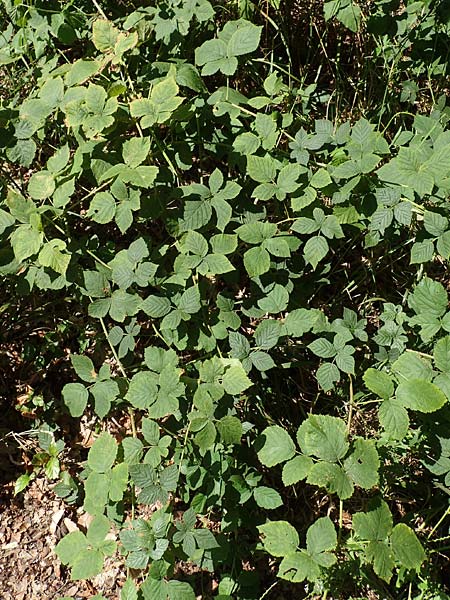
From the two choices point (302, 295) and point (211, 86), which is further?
point (211, 86)

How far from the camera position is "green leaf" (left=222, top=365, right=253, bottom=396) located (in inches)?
75.2

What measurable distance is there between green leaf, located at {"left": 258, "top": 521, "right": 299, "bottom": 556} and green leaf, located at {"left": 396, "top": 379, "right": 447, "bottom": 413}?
44 cm

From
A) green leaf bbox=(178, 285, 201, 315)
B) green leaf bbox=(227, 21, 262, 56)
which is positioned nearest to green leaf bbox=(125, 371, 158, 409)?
green leaf bbox=(178, 285, 201, 315)

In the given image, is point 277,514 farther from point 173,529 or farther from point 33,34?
point 33,34

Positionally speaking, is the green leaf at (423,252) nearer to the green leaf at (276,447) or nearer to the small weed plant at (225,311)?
the small weed plant at (225,311)

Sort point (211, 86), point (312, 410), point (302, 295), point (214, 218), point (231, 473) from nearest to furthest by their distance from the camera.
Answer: point (231, 473), point (214, 218), point (302, 295), point (312, 410), point (211, 86)

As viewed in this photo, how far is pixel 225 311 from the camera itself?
214 centimetres

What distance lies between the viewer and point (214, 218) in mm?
2188

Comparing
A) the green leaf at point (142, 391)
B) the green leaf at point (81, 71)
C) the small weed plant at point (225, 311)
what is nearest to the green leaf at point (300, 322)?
the small weed plant at point (225, 311)

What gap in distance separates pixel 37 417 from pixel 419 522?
4.70 feet

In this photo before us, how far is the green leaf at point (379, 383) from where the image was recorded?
1.84m

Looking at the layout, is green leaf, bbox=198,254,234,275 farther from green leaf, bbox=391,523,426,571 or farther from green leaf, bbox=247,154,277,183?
green leaf, bbox=391,523,426,571

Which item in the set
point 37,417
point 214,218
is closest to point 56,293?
point 37,417

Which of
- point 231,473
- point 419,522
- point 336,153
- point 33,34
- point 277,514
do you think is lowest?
point 419,522
